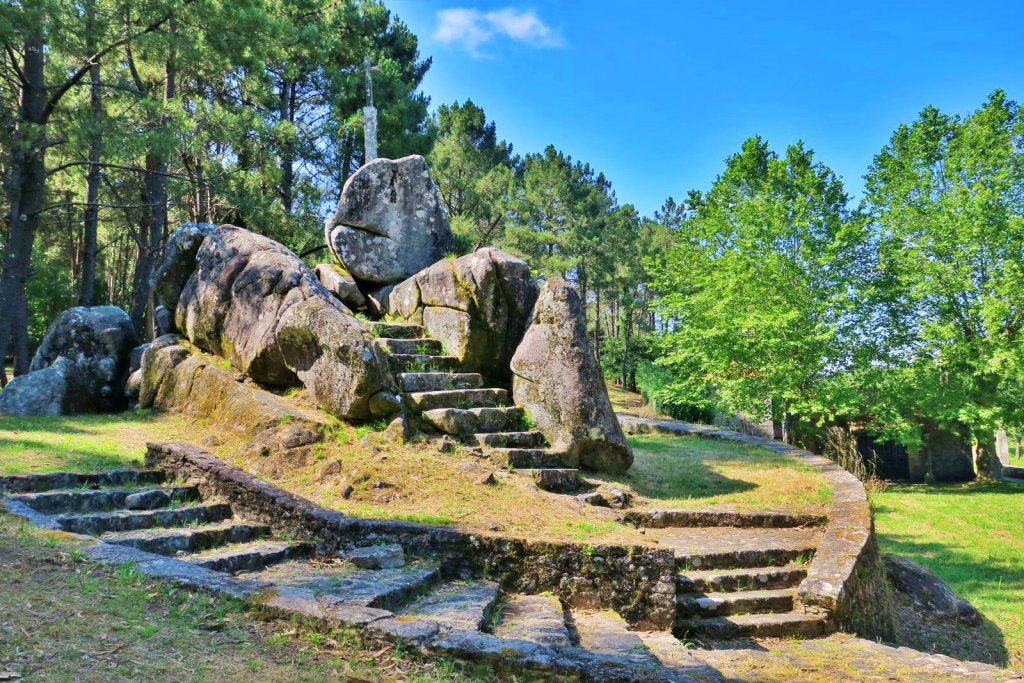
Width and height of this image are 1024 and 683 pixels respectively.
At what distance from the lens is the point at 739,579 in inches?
234

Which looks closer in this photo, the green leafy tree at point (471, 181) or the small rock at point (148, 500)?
the small rock at point (148, 500)

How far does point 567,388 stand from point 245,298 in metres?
4.13

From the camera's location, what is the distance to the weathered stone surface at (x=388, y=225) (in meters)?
10.4

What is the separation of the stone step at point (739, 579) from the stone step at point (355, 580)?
2.25 meters

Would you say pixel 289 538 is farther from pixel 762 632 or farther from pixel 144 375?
pixel 144 375

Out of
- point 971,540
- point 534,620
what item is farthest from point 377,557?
point 971,540

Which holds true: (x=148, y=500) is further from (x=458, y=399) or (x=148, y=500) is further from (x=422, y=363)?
(x=422, y=363)

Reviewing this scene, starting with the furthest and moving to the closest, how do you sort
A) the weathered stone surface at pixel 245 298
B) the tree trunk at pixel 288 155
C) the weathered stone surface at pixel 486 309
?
the tree trunk at pixel 288 155 → the weathered stone surface at pixel 486 309 → the weathered stone surface at pixel 245 298

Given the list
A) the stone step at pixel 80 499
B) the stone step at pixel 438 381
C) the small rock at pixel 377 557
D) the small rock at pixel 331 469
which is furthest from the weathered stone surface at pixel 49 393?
the small rock at pixel 377 557

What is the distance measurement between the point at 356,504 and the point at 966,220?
17328mm

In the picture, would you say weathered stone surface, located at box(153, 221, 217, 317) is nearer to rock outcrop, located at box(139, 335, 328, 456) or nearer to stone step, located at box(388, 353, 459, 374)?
rock outcrop, located at box(139, 335, 328, 456)

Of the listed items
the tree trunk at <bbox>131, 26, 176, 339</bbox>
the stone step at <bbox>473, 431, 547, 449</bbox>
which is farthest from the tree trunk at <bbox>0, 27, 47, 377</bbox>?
the stone step at <bbox>473, 431, 547, 449</bbox>

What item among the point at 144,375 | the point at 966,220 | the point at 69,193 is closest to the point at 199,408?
the point at 144,375

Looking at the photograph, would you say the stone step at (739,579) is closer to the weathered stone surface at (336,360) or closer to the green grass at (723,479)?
the green grass at (723,479)
